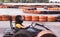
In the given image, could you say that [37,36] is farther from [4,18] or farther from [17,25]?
[4,18]

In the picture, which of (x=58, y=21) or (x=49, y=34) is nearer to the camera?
(x=49, y=34)

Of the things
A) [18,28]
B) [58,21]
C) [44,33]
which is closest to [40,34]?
[44,33]

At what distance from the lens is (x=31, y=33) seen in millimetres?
7961

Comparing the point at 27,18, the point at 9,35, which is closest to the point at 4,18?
the point at 27,18

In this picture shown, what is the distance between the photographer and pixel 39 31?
8.12 m

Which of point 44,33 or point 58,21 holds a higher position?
point 44,33

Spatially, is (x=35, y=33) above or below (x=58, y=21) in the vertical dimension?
above

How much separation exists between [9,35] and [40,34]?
3.47 feet

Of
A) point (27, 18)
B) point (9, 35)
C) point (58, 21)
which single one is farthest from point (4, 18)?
point (9, 35)

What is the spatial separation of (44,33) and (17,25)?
0.92 meters

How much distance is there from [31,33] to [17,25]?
1.72 feet

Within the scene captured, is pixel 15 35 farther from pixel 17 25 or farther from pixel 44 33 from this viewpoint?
pixel 44 33

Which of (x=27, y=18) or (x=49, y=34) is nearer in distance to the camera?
(x=49, y=34)

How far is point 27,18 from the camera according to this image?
17.3m
